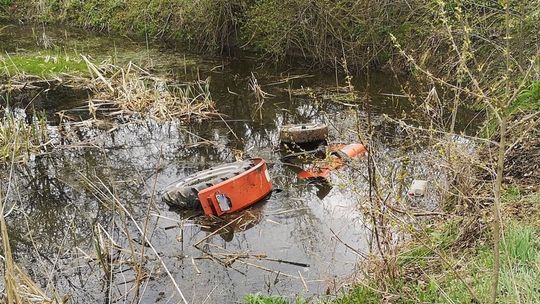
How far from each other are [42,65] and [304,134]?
22.2 ft

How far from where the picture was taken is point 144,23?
1602 cm

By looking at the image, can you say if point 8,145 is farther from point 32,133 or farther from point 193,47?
point 193,47

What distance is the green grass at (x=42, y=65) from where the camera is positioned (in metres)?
11.3

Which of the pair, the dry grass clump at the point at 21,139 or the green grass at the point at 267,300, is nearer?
the green grass at the point at 267,300

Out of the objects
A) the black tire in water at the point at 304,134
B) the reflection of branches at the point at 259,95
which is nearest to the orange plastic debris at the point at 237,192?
the black tire in water at the point at 304,134

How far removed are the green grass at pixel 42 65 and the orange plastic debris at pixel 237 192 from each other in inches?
261

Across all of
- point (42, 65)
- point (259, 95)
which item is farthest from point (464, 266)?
point (42, 65)

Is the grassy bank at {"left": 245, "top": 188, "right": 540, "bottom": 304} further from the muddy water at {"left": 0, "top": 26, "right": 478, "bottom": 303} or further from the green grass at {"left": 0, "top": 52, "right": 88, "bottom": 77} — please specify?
the green grass at {"left": 0, "top": 52, "right": 88, "bottom": 77}

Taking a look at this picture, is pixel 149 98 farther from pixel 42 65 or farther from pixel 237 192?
pixel 237 192

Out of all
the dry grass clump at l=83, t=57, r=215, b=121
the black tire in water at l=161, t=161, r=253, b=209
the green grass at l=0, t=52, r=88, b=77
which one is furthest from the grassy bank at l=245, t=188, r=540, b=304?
the green grass at l=0, t=52, r=88, b=77

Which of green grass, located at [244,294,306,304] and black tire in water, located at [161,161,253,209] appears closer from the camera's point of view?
green grass, located at [244,294,306,304]

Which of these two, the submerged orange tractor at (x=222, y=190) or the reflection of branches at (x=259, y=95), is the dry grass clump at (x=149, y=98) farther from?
the submerged orange tractor at (x=222, y=190)

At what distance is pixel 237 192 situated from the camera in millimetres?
6141

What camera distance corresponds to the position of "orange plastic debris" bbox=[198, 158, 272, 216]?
19.6ft
